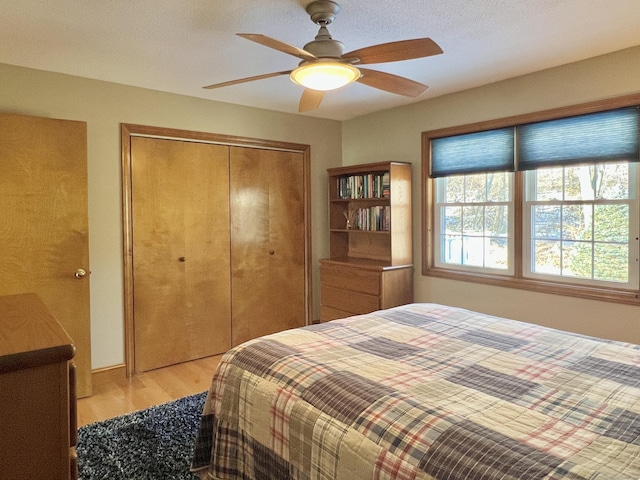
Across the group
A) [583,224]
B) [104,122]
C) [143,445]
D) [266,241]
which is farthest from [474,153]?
[143,445]

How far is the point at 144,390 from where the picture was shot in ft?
10.6

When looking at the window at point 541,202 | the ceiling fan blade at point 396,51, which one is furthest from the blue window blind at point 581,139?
the ceiling fan blade at point 396,51

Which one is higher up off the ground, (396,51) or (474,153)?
(396,51)

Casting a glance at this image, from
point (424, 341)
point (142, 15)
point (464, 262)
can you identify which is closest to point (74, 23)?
point (142, 15)

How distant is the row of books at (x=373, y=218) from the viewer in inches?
160

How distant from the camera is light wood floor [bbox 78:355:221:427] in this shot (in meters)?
2.90

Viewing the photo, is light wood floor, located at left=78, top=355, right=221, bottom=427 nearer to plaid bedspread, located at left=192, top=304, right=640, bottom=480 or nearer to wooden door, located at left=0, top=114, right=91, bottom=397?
wooden door, located at left=0, top=114, right=91, bottom=397

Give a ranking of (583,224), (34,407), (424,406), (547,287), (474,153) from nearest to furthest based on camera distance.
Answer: (34,407)
(424,406)
(583,224)
(547,287)
(474,153)

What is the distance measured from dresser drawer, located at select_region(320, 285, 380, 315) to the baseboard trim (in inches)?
72.7

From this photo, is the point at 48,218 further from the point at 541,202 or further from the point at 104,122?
the point at 541,202

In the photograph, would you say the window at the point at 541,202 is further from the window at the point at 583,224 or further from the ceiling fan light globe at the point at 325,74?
the ceiling fan light globe at the point at 325,74

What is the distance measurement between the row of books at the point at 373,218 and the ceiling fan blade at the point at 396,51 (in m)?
2.07

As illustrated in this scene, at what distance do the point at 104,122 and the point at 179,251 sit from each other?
115 cm

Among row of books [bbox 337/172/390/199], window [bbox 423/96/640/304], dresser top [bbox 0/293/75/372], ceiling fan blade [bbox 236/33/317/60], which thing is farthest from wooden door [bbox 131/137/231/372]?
dresser top [bbox 0/293/75/372]
